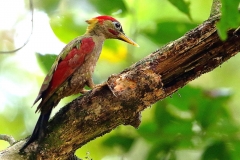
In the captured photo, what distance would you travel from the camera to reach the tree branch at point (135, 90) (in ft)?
8.26

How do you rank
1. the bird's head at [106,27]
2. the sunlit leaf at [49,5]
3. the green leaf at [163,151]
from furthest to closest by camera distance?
the sunlit leaf at [49,5]
the bird's head at [106,27]
the green leaf at [163,151]

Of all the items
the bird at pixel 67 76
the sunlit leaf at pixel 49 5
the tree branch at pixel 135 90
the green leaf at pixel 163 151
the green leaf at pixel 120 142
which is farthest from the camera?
the sunlit leaf at pixel 49 5

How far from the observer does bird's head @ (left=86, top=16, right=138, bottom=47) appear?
3238 millimetres

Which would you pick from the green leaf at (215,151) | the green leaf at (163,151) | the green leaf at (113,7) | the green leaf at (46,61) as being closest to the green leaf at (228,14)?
the green leaf at (215,151)

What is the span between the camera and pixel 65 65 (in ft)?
9.09

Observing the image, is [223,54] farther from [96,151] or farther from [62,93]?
[96,151]

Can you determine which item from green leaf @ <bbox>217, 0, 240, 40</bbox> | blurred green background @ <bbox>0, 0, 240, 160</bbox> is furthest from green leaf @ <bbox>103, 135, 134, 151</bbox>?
green leaf @ <bbox>217, 0, 240, 40</bbox>

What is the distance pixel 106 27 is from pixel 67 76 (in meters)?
0.64

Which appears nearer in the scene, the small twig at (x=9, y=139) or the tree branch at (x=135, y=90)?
the tree branch at (x=135, y=90)

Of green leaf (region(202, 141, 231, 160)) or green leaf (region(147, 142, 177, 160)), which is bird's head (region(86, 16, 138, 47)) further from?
green leaf (region(202, 141, 231, 160))

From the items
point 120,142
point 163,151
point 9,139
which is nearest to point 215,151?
point 163,151

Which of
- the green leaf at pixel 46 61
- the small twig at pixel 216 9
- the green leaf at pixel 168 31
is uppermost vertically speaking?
the green leaf at pixel 46 61

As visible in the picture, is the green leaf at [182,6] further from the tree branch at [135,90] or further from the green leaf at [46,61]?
the green leaf at [46,61]

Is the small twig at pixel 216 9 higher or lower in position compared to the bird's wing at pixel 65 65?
lower
